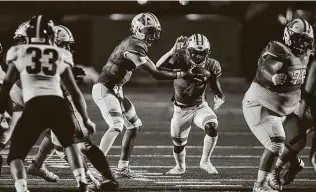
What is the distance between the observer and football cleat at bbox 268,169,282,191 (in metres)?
7.14

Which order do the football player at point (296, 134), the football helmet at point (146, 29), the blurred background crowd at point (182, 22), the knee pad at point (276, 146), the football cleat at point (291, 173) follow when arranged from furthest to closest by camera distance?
1. the blurred background crowd at point (182, 22)
2. the football helmet at point (146, 29)
3. the football cleat at point (291, 173)
4. the football player at point (296, 134)
5. the knee pad at point (276, 146)

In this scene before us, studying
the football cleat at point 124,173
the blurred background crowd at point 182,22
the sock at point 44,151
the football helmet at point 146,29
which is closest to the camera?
the sock at point 44,151

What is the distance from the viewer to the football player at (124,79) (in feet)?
25.1

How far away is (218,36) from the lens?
22203 mm

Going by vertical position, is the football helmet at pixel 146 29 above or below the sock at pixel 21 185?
above

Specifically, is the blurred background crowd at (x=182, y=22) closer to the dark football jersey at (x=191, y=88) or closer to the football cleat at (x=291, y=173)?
the dark football jersey at (x=191, y=88)

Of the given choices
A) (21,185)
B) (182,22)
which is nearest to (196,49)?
(21,185)

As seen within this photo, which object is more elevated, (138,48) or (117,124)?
(138,48)

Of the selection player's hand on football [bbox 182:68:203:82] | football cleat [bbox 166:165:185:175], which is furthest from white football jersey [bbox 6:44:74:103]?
football cleat [bbox 166:165:185:175]

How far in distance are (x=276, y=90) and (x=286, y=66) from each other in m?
0.30

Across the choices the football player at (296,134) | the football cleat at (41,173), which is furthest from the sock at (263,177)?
the football cleat at (41,173)

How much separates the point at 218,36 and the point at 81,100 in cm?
1627

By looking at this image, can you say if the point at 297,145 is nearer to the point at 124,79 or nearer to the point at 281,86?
the point at 281,86

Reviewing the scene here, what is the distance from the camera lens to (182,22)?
68.6ft
